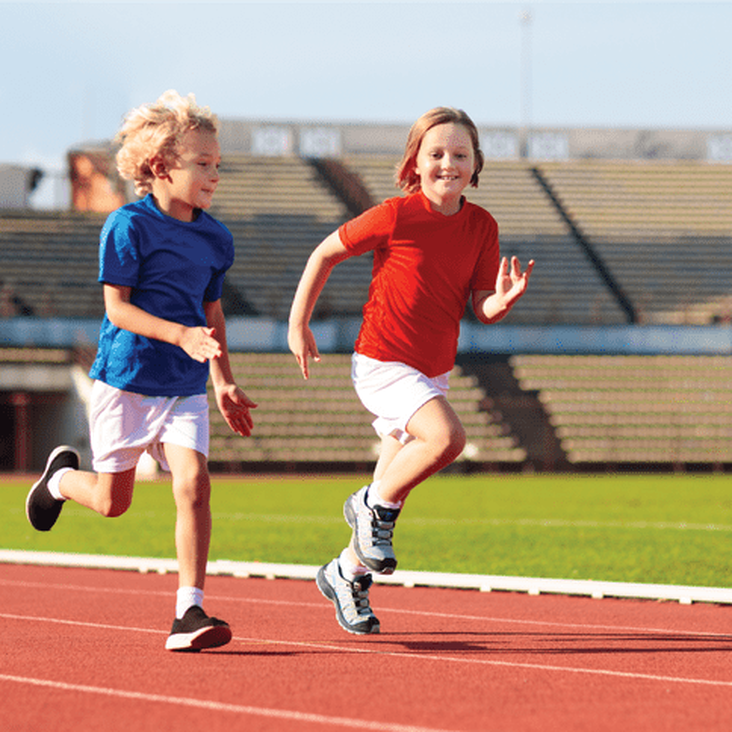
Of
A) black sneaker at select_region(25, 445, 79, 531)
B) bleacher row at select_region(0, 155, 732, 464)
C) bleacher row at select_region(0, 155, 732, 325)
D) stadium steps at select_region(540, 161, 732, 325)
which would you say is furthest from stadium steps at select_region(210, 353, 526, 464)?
black sneaker at select_region(25, 445, 79, 531)

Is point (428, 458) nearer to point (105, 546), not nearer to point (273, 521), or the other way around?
point (105, 546)

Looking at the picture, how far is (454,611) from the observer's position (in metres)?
6.56

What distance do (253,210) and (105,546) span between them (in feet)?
84.8

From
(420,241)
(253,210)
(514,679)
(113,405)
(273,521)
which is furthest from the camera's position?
(253,210)

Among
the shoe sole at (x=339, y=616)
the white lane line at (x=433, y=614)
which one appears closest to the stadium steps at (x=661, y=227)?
the white lane line at (x=433, y=614)

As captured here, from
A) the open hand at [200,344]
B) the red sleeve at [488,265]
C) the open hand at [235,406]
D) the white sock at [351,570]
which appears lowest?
the white sock at [351,570]

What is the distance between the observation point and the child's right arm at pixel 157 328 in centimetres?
445

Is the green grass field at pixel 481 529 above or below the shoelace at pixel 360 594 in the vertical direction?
above

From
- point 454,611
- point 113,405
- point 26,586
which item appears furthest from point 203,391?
point 26,586

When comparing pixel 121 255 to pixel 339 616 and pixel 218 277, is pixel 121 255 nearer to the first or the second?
pixel 218 277

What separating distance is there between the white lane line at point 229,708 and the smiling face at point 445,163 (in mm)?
2506

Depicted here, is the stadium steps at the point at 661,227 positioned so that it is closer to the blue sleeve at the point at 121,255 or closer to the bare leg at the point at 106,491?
the bare leg at the point at 106,491

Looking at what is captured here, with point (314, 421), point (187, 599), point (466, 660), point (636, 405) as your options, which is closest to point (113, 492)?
point (187, 599)

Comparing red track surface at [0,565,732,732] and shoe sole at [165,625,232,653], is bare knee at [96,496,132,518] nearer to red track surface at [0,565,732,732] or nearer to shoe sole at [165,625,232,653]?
red track surface at [0,565,732,732]
